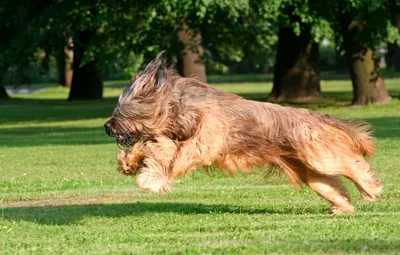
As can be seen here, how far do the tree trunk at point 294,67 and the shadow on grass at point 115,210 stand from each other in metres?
26.2

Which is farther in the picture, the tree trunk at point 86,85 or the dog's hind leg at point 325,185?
the tree trunk at point 86,85

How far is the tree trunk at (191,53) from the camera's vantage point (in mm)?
36844

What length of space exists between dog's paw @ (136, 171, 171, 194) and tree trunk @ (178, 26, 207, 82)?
25.8 metres

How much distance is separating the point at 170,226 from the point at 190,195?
3279mm

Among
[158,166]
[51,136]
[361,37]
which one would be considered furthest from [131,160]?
[361,37]

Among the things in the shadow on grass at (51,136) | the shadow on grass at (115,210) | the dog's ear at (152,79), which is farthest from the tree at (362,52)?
the dog's ear at (152,79)

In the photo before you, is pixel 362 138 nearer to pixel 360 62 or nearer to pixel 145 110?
pixel 145 110

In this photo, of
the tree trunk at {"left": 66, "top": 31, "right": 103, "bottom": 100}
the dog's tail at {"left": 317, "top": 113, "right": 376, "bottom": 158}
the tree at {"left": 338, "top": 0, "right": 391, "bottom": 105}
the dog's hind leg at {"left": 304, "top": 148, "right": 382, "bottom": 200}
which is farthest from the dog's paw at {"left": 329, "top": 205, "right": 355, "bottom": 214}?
the tree trunk at {"left": 66, "top": 31, "right": 103, "bottom": 100}

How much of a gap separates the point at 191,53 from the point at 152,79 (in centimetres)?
2639

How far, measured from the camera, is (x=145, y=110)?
1100 cm

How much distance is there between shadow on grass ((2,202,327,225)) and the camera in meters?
12.0

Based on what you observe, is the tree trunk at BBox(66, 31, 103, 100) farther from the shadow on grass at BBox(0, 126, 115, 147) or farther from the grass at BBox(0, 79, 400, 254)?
the grass at BBox(0, 79, 400, 254)

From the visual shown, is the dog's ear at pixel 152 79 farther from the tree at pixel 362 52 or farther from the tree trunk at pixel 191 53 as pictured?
the tree trunk at pixel 191 53

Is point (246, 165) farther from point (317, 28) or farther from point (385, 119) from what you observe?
point (317, 28)
